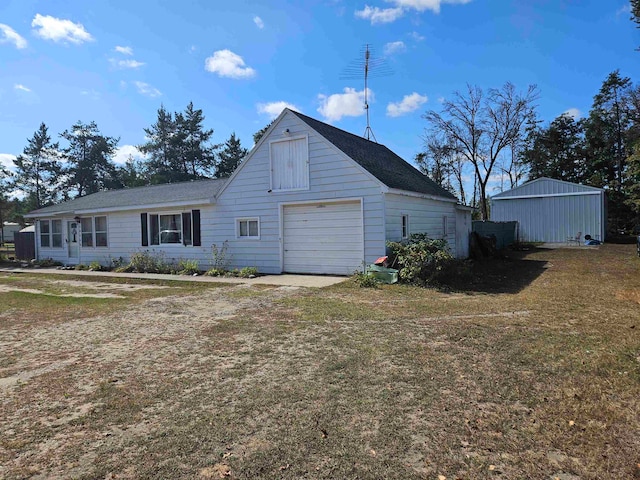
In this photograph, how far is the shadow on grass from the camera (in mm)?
9383

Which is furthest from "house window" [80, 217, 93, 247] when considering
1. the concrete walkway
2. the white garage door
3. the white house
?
the white garage door

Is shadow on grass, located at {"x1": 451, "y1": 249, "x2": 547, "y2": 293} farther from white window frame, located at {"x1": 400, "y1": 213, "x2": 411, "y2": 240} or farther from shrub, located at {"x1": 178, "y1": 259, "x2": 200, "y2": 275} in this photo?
shrub, located at {"x1": 178, "y1": 259, "x2": 200, "y2": 275}

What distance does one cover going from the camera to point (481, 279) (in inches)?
423

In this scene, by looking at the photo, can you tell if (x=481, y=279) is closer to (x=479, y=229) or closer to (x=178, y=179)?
(x=479, y=229)

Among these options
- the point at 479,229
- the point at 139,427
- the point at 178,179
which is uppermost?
the point at 178,179

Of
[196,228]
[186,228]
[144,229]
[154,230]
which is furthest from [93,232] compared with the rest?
[196,228]

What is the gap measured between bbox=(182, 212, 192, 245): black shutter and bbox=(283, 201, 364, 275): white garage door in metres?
4.11

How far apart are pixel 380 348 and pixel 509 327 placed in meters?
2.11

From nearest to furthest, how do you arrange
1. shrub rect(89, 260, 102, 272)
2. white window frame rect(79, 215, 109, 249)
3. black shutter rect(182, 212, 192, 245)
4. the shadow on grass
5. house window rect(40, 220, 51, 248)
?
the shadow on grass, black shutter rect(182, 212, 192, 245), shrub rect(89, 260, 102, 272), white window frame rect(79, 215, 109, 249), house window rect(40, 220, 51, 248)

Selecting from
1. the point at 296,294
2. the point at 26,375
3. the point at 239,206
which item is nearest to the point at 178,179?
the point at 239,206

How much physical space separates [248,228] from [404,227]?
5.17m

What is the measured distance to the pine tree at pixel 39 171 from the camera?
4355 cm

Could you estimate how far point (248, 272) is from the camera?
40.3 ft

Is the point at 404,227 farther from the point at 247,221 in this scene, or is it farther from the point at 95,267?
the point at 95,267
